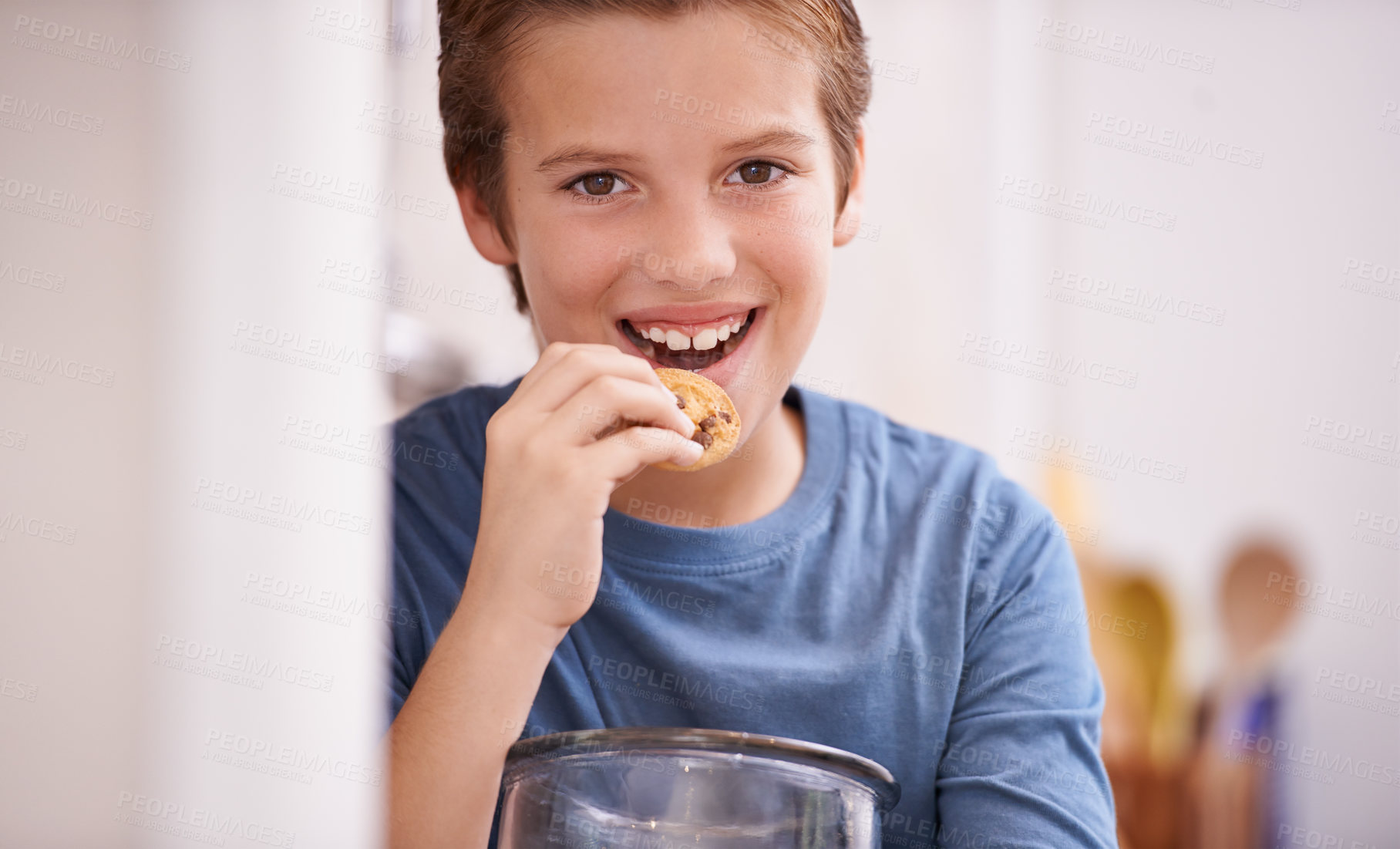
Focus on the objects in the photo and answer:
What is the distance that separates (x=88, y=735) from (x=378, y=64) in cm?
31

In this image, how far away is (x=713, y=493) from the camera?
1174 mm

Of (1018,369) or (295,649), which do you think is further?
(1018,369)

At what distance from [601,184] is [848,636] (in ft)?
1.60

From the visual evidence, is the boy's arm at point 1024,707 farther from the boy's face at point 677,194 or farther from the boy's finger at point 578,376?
the boy's finger at point 578,376

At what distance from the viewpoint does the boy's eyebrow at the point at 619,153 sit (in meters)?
0.93

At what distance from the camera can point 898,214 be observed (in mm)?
2873

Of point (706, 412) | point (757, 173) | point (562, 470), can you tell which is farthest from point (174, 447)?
point (757, 173)

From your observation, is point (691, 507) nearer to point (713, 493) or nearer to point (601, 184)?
point (713, 493)

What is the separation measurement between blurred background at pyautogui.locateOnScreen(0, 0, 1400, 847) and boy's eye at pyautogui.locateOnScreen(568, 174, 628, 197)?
0.65 ft

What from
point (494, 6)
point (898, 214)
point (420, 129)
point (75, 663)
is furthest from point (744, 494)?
point (898, 214)

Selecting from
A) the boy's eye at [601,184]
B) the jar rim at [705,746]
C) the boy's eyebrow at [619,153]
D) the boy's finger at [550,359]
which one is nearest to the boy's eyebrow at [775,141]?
the boy's eyebrow at [619,153]

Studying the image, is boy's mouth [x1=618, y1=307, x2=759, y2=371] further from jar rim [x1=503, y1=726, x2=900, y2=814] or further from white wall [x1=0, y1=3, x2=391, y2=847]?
white wall [x1=0, y1=3, x2=391, y2=847]

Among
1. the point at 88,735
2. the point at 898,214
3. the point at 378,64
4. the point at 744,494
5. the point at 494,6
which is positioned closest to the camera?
the point at 88,735

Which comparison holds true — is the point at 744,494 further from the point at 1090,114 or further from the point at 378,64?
the point at 1090,114
